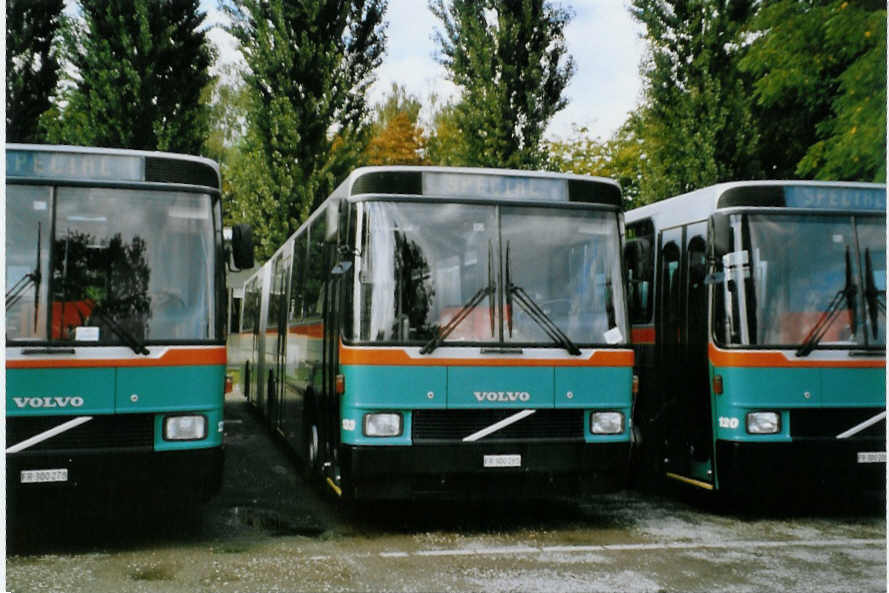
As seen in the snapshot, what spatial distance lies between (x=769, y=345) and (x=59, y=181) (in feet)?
19.0

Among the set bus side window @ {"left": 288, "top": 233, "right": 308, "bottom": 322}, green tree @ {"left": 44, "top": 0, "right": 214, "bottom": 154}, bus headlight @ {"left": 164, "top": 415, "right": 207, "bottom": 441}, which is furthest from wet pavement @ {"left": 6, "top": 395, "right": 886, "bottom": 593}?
green tree @ {"left": 44, "top": 0, "right": 214, "bottom": 154}

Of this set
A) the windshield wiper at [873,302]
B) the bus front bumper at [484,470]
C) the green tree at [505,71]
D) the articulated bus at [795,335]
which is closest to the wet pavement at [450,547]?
the bus front bumper at [484,470]

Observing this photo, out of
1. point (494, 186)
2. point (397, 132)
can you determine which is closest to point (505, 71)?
point (397, 132)

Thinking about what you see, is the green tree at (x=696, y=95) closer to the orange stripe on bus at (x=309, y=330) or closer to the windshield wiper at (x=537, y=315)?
the orange stripe on bus at (x=309, y=330)

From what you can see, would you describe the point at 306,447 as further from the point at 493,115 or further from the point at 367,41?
the point at 493,115

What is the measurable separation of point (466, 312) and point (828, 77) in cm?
590

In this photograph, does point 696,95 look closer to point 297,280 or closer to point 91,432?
point 297,280

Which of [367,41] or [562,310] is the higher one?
[367,41]

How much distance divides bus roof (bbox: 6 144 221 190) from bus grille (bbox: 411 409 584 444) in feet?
8.05

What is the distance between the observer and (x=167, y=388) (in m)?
7.31

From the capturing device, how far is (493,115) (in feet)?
64.0

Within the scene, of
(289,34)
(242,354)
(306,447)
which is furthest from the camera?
(242,354)

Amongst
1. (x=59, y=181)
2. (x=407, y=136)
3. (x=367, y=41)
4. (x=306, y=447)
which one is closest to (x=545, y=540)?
(x=306, y=447)

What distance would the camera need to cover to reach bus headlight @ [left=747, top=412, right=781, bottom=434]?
334 inches
